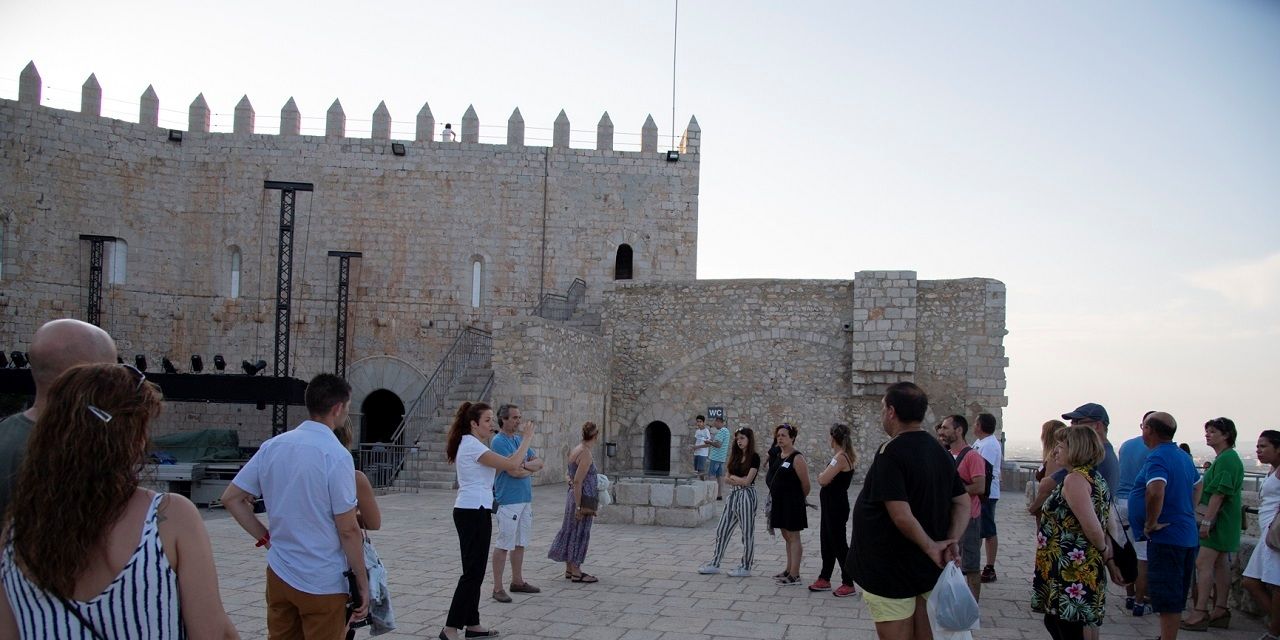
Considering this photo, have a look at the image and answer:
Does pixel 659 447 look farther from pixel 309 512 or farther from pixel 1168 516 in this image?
pixel 309 512

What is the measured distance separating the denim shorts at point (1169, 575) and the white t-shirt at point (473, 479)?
391cm

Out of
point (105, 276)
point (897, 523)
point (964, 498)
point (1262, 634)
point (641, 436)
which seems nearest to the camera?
point (897, 523)

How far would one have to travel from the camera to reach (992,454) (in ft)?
25.4

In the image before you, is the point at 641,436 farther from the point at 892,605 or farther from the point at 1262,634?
the point at 892,605

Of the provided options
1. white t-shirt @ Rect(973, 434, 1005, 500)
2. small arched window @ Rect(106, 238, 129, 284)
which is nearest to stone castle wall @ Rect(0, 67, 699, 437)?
small arched window @ Rect(106, 238, 129, 284)

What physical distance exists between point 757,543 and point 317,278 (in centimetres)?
1548

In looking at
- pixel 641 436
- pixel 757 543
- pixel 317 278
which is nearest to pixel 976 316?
Answer: pixel 641 436

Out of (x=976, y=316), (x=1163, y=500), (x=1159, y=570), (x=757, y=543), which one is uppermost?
(x=976, y=316)

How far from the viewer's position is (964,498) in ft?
14.0

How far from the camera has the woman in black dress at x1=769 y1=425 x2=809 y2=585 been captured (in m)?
7.80

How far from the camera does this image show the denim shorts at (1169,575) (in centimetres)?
548

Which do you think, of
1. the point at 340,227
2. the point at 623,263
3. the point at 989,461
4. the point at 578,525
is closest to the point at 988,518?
the point at 989,461

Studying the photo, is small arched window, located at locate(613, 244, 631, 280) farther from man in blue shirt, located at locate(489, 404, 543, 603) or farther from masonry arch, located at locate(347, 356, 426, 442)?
man in blue shirt, located at locate(489, 404, 543, 603)

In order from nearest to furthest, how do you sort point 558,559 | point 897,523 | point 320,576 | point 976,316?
point 320,576
point 897,523
point 558,559
point 976,316
